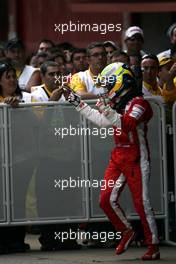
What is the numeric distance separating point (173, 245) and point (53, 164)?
1.51 m

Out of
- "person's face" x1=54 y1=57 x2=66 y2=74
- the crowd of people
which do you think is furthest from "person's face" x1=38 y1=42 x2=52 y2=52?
"person's face" x1=54 y1=57 x2=66 y2=74

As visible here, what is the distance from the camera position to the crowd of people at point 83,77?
496 inches

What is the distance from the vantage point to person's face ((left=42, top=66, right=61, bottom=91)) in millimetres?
13000

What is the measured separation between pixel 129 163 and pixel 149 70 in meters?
1.65

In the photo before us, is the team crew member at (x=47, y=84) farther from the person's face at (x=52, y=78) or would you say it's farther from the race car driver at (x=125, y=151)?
the race car driver at (x=125, y=151)

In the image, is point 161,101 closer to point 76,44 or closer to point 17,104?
point 17,104

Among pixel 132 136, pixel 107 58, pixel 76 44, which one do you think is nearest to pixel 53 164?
pixel 132 136

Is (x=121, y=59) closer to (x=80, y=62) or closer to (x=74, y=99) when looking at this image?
(x=80, y=62)

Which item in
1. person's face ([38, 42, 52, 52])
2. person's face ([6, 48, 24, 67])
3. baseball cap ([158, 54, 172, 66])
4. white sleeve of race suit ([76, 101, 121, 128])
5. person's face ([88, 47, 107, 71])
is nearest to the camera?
white sleeve of race suit ([76, 101, 121, 128])

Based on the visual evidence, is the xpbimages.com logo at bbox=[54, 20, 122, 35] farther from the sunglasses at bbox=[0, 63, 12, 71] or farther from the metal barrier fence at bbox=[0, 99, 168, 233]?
the metal barrier fence at bbox=[0, 99, 168, 233]

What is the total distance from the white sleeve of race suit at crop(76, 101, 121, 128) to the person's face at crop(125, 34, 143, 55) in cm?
270

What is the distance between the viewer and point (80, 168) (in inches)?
488

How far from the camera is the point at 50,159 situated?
40.8 feet

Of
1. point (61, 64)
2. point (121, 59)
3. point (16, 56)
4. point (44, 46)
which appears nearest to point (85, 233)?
point (121, 59)
